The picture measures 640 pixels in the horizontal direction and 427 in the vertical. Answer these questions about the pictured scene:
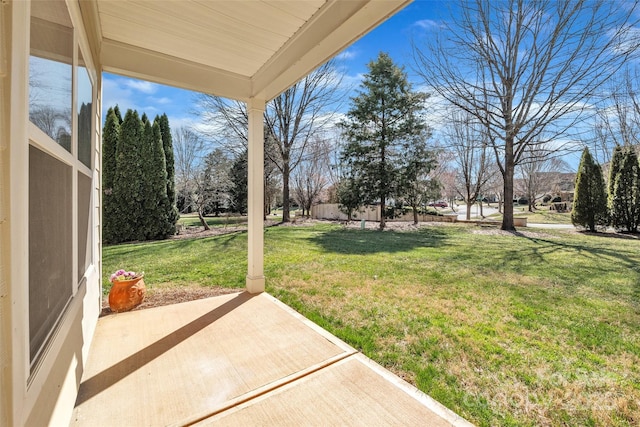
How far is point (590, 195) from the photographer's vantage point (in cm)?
1012

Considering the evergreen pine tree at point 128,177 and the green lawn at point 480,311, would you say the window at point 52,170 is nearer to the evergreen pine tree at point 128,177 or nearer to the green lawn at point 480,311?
the green lawn at point 480,311

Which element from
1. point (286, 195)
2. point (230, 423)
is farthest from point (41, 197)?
point (286, 195)

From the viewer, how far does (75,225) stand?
186cm

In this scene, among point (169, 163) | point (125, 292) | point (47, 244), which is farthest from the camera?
point (169, 163)

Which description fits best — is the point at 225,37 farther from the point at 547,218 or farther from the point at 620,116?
the point at 547,218

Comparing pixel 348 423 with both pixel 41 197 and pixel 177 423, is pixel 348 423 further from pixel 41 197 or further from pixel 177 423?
pixel 41 197

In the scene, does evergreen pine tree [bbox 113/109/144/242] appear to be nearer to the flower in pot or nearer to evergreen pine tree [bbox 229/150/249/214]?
evergreen pine tree [bbox 229/150/249/214]

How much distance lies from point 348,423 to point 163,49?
3.63 m

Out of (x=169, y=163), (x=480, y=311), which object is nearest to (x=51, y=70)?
(x=480, y=311)

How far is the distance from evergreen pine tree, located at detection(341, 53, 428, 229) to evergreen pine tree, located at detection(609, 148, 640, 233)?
657cm

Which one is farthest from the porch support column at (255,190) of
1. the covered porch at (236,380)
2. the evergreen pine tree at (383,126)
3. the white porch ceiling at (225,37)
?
the evergreen pine tree at (383,126)

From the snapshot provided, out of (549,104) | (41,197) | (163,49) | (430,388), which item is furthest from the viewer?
(549,104)

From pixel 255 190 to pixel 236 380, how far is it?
229 centimetres

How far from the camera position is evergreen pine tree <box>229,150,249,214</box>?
48.0 ft
